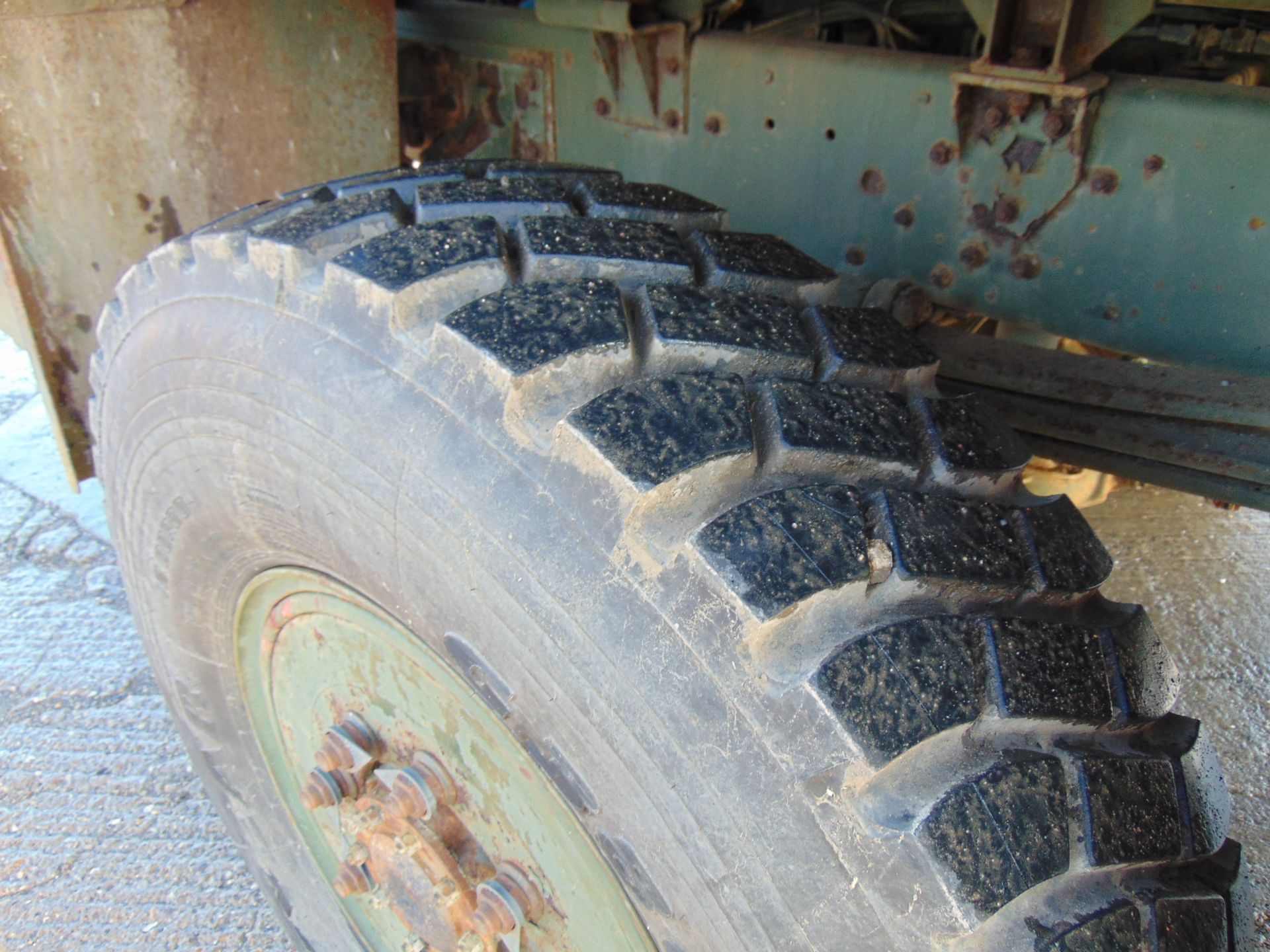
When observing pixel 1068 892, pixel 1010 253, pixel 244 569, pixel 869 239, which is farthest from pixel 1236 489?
pixel 244 569

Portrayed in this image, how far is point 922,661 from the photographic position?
2.38 feet

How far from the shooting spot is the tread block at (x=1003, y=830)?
0.67 meters

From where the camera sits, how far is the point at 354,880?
116cm

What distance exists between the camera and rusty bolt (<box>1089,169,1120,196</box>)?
3.91ft

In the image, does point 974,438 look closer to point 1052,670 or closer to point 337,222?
point 1052,670

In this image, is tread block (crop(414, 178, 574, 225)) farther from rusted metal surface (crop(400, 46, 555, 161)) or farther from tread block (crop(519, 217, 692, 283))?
rusted metal surface (crop(400, 46, 555, 161))

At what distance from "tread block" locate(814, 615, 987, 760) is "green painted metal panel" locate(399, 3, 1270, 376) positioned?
67 cm

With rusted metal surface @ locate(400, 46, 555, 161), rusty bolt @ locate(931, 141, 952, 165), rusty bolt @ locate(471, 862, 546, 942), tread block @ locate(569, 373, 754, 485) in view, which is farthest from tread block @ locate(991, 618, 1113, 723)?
rusted metal surface @ locate(400, 46, 555, 161)

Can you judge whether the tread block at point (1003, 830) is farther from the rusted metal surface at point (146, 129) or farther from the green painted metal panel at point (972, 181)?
the rusted metal surface at point (146, 129)

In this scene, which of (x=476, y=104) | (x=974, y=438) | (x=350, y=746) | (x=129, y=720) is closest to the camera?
(x=974, y=438)

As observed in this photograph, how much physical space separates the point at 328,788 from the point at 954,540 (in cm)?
76

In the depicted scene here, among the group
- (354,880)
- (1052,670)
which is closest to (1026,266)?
(1052,670)

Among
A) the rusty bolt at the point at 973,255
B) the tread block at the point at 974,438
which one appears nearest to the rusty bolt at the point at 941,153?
the rusty bolt at the point at 973,255

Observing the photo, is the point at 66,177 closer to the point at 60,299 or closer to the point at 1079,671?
the point at 60,299
